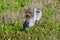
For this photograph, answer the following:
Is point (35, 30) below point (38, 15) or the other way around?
below

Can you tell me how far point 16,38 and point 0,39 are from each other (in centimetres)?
47

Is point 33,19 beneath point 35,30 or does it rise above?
above

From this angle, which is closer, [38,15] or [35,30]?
[35,30]

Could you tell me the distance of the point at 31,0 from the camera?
10586mm

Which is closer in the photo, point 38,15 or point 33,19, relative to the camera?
point 33,19

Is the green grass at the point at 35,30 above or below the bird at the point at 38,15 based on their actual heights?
below

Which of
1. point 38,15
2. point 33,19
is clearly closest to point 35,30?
point 33,19

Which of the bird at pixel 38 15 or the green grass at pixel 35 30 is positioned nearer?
the green grass at pixel 35 30

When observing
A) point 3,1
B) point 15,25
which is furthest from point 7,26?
point 3,1

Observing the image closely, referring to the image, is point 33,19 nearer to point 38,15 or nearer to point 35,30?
point 35,30

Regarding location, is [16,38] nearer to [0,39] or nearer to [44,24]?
[0,39]

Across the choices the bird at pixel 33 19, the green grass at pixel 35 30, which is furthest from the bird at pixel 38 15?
the green grass at pixel 35 30

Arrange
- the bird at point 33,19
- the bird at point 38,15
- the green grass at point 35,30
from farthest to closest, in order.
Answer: the bird at point 38,15, the bird at point 33,19, the green grass at point 35,30

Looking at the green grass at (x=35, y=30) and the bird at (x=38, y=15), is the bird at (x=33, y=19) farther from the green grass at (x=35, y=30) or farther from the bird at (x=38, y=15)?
the green grass at (x=35, y=30)
